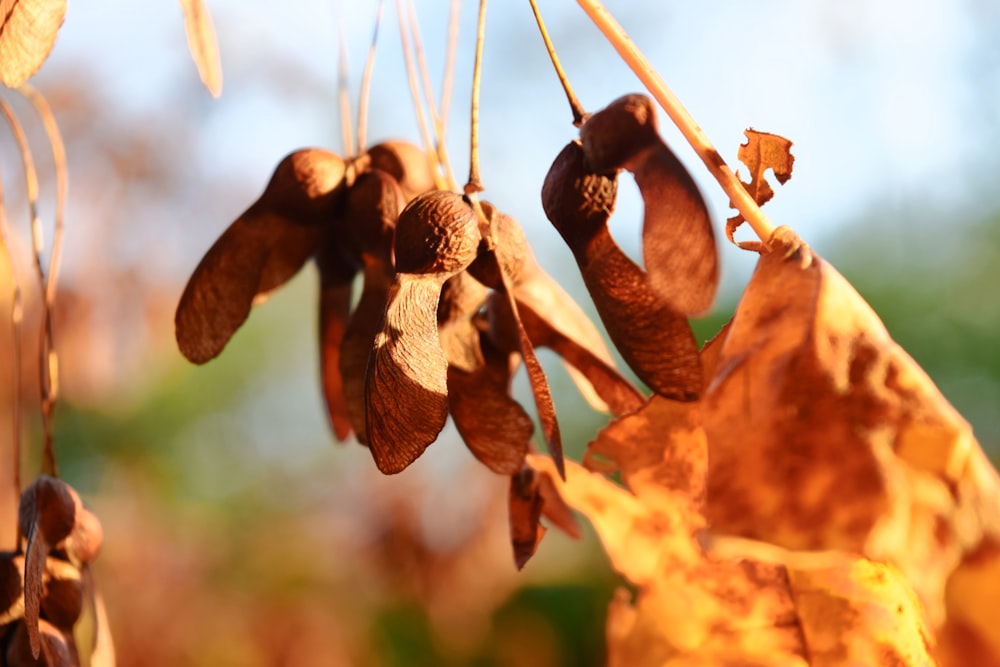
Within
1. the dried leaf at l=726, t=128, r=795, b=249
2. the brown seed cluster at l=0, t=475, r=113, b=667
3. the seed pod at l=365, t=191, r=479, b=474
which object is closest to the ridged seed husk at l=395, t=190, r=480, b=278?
the seed pod at l=365, t=191, r=479, b=474

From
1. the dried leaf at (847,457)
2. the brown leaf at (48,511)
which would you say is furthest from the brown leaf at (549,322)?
the brown leaf at (48,511)

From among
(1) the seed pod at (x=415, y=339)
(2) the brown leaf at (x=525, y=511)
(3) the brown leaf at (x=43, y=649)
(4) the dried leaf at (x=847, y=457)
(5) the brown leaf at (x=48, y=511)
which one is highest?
(1) the seed pod at (x=415, y=339)

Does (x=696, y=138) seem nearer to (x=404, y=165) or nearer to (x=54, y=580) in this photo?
(x=404, y=165)

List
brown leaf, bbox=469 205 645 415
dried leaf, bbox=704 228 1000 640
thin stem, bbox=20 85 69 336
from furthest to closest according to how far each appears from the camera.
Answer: thin stem, bbox=20 85 69 336 → brown leaf, bbox=469 205 645 415 → dried leaf, bbox=704 228 1000 640

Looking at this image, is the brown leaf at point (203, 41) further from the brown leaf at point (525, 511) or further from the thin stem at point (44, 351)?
the brown leaf at point (525, 511)

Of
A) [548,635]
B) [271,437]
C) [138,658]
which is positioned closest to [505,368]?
[138,658]

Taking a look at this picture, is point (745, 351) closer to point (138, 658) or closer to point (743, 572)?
point (743, 572)

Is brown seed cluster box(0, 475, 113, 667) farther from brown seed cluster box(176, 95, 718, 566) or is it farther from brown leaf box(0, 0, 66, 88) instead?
brown leaf box(0, 0, 66, 88)
